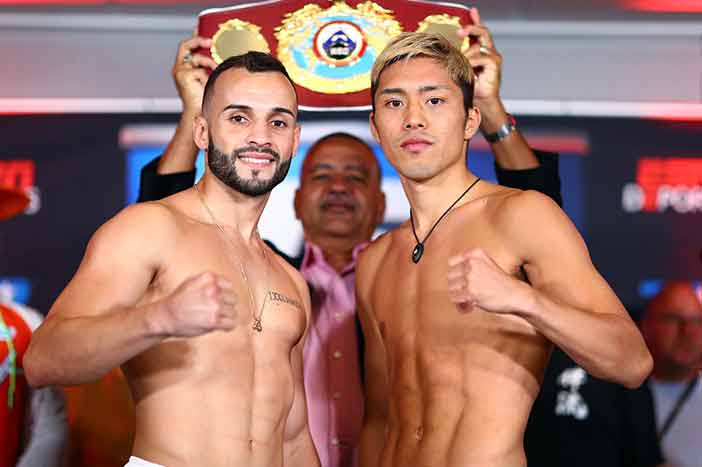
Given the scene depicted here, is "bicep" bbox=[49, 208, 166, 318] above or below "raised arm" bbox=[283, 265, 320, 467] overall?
above

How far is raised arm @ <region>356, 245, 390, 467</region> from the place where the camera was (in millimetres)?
2662

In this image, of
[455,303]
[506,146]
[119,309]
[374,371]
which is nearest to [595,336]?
[455,303]

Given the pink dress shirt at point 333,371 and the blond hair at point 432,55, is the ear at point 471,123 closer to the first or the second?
Answer: the blond hair at point 432,55

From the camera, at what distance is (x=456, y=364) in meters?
2.38

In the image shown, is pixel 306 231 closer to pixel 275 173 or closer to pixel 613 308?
pixel 275 173

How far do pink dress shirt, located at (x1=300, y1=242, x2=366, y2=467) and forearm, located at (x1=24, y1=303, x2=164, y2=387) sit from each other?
4.13 feet

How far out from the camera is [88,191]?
4.20 m

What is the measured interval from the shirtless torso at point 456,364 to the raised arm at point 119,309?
63 centimetres

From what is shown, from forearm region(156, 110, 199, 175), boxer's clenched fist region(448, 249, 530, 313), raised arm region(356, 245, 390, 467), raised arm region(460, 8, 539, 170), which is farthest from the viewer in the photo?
forearm region(156, 110, 199, 175)

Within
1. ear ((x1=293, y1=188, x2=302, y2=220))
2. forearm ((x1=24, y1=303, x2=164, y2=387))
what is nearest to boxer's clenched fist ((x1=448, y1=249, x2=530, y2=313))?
forearm ((x1=24, y1=303, x2=164, y2=387))

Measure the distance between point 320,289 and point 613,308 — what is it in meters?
1.39

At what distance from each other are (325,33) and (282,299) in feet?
3.08

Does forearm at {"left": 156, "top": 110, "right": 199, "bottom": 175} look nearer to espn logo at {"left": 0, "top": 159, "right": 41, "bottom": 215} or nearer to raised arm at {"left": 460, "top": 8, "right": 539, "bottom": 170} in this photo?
raised arm at {"left": 460, "top": 8, "right": 539, "bottom": 170}

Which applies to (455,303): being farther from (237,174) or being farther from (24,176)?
(24,176)
